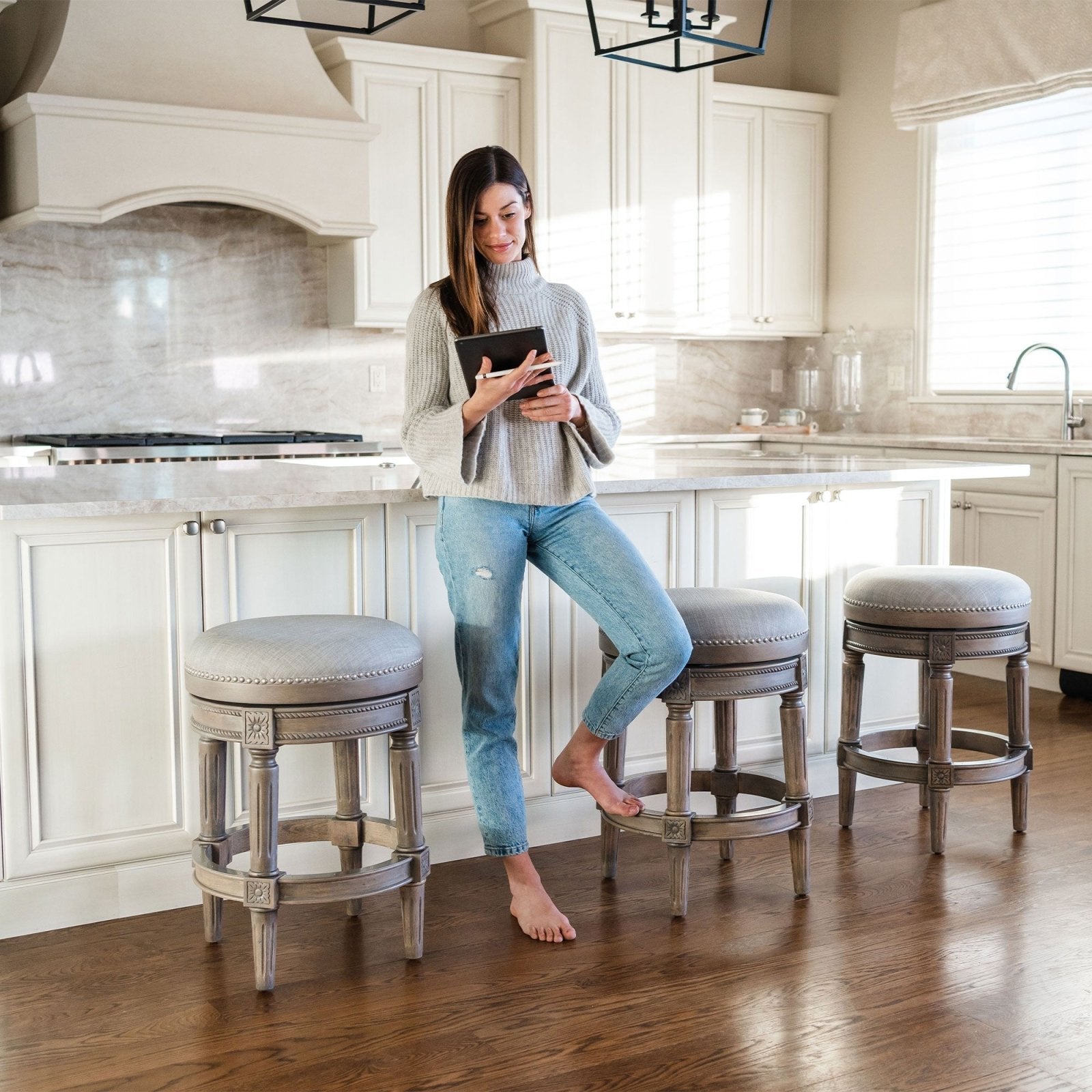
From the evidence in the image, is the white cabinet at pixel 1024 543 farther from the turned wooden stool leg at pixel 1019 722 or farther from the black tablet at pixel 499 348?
the black tablet at pixel 499 348

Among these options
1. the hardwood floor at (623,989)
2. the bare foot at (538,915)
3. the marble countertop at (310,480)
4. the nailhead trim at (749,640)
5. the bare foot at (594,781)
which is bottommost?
the hardwood floor at (623,989)

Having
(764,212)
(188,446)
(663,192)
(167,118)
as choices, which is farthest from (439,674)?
(764,212)

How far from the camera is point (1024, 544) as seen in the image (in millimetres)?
4738

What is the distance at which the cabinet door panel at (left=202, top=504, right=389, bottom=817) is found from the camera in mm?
2623

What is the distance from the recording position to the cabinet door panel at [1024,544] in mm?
4648

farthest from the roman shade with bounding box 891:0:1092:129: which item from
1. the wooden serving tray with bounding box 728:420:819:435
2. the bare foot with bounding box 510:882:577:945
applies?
the bare foot with bounding box 510:882:577:945

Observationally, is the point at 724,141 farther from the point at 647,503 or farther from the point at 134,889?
the point at 134,889

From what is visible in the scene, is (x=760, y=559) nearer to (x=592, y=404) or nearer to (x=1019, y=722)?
(x=1019, y=722)

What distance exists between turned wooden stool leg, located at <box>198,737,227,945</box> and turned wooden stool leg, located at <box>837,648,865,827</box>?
4.83 ft

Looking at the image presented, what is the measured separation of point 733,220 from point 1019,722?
3.47 meters

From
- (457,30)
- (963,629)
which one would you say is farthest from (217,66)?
(963,629)

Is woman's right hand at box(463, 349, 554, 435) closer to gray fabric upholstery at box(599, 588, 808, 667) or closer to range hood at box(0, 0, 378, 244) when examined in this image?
gray fabric upholstery at box(599, 588, 808, 667)

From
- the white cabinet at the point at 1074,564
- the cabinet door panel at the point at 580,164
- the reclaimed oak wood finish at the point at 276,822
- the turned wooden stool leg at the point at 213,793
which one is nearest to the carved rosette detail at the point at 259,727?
the reclaimed oak wood finish at the point at 276,822

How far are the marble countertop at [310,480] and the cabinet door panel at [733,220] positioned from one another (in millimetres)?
2369
